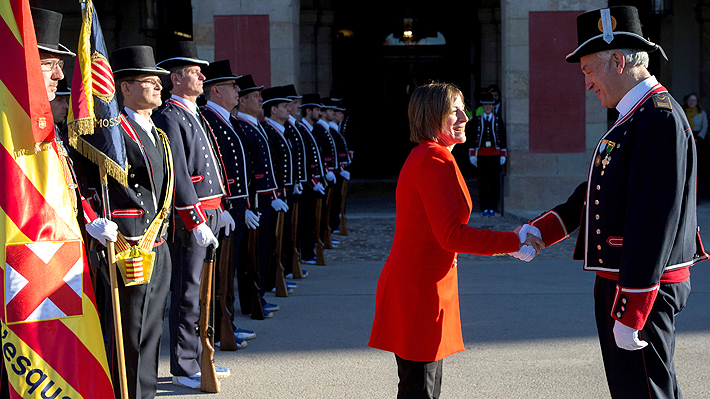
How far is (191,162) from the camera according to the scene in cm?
462

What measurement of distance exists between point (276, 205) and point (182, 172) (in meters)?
2.39

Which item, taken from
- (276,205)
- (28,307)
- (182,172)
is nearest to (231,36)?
(276,205)

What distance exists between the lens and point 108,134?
3498 millimetres

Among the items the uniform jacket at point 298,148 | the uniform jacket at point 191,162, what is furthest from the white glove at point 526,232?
the uniform jacket at point 298,148

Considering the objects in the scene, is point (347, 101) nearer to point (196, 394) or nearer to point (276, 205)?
point (276, 205)

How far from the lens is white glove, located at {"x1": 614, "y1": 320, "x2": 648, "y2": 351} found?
2.65 metres

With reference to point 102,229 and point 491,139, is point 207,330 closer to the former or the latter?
point 102,229

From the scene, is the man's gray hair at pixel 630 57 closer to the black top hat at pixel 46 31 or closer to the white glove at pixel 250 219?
the black top hat at pixel 46 31

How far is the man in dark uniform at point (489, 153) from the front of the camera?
12477 millimetres

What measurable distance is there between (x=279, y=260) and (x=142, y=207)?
10.2 feet

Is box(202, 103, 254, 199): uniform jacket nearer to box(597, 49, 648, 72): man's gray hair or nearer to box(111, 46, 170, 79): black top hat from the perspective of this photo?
box(111, 46, 170, 79): black top hat

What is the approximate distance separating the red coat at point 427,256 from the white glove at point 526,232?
0.41 ft

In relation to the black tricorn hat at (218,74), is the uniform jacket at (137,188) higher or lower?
lower

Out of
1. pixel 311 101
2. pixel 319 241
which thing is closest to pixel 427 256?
pixel 319 241
